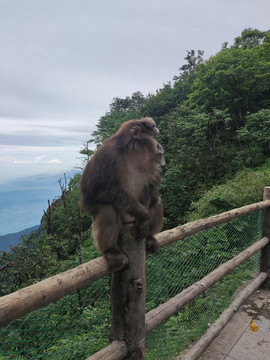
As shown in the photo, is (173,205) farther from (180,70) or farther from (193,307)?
(180,70)

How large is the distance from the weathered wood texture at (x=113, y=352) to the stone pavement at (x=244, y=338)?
1.09m

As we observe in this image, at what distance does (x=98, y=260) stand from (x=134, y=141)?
1052 mm

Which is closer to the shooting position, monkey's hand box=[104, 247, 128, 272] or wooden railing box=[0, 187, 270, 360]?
wooden railing box=[0, 187, 270, 360]

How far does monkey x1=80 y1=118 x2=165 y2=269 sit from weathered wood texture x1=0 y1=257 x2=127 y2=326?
5.7 inches

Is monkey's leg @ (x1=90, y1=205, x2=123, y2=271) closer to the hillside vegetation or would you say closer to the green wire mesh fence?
the green wire mesh fence

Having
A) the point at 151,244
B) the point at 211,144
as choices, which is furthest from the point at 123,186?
the point at 211,144

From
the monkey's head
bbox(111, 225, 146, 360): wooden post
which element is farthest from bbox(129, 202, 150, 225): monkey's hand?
the monkey's head

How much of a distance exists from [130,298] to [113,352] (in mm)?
287

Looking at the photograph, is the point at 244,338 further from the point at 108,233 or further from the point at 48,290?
the point at 48,290

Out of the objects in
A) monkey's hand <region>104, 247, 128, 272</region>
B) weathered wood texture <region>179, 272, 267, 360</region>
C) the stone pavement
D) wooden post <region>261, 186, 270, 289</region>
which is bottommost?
the stone pavement

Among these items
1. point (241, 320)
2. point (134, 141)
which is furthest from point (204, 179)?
point (134, 141)

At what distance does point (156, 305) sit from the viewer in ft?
12.1

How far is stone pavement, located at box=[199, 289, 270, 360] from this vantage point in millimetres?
2213

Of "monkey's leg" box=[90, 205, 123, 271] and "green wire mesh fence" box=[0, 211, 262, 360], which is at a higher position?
"monkey's leg" box=[90, 205, 123, 271]
